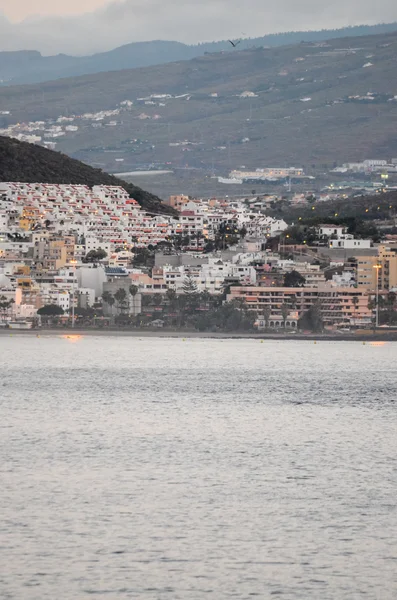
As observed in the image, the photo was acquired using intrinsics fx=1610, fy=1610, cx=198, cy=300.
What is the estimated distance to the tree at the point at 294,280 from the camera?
105m

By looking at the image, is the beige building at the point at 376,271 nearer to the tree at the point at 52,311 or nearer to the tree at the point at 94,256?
the tree at the point at 94,256

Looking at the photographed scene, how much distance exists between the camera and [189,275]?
110812 millimetres

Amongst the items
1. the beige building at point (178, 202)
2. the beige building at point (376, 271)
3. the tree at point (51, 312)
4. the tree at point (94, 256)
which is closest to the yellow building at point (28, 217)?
the tree at point (94, 256)

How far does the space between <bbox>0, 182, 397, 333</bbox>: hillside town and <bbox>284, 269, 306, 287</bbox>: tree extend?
0.14 m

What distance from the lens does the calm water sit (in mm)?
22672

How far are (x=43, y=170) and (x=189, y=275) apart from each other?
72.8 metres

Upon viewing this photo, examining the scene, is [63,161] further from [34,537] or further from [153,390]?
[34,537]

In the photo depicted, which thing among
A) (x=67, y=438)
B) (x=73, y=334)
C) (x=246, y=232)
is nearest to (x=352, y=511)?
(x=67, y=438)

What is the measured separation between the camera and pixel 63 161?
188250 millimetres

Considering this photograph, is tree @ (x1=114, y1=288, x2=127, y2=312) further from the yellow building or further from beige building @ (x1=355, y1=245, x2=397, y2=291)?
the yellow building

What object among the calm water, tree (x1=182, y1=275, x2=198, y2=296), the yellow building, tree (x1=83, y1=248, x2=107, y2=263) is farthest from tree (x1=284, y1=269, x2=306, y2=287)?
the calm water

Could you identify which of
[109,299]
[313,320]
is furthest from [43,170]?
[313,320]

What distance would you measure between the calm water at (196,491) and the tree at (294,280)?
4716 centimetres

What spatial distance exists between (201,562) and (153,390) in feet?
106
